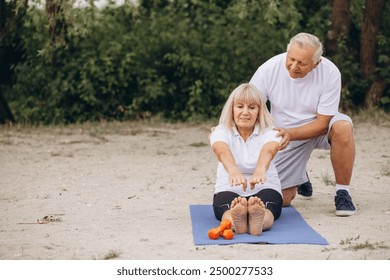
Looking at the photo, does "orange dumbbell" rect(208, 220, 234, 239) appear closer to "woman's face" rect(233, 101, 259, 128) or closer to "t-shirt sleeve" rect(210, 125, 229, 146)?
"t-shirt sleeve" rect(210, 125, 229, 146)

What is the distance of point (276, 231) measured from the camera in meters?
5.51

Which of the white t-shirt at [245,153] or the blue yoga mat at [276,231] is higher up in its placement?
the white t-shirt at [245,153]

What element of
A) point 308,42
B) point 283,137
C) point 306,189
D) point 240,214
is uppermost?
point 308,42

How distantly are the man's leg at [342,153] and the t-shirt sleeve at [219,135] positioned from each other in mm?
901

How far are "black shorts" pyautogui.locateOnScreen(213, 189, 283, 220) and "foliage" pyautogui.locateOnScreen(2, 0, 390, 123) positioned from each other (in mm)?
6818

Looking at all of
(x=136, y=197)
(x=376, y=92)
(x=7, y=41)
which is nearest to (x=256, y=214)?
(x=136, y=197)

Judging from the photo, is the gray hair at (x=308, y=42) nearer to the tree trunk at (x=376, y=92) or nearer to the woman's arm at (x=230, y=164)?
the woman's arm at (x=230, y=164)

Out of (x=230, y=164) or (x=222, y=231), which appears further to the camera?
(x=230, y=164)

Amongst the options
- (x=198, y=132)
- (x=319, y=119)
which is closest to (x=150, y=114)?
(x=198, y=132)

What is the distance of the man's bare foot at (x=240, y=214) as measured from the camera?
5.28 meters

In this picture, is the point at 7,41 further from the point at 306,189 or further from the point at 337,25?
the point at 306,189

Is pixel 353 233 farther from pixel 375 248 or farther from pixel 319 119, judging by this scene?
pixel 319 119

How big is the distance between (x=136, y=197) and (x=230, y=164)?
1.60 meters

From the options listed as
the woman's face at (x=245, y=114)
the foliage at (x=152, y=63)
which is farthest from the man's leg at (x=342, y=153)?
the foliage at (x=152, y=63)
